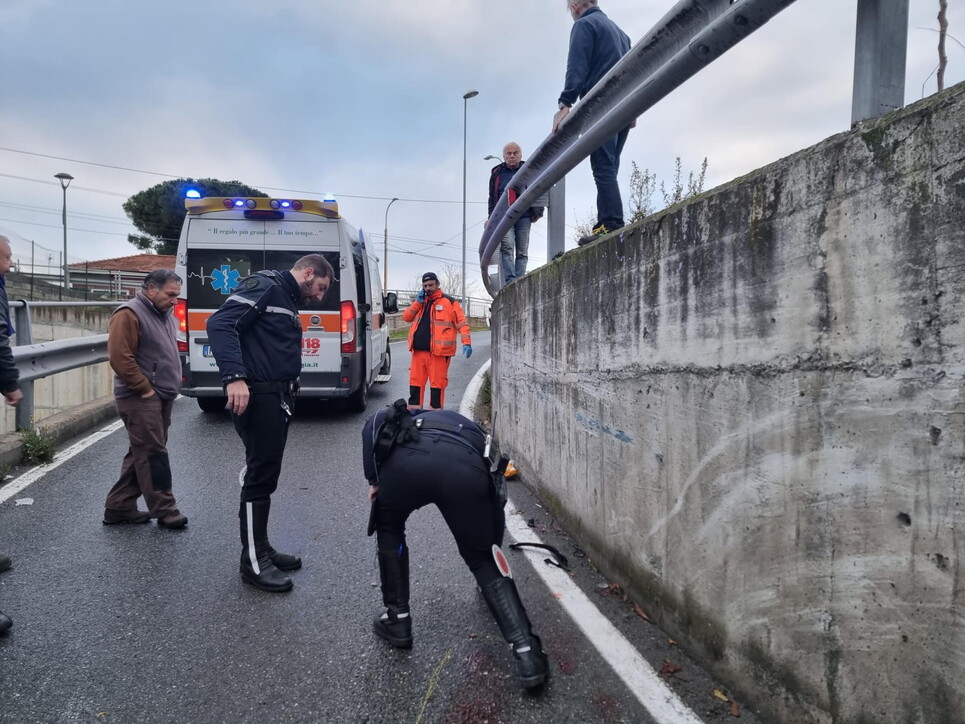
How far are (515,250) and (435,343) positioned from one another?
174 centimetres

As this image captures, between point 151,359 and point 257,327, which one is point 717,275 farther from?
point 151,359

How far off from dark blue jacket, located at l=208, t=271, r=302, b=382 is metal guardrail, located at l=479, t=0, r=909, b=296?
2.03 m

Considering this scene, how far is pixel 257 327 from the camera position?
3885mm

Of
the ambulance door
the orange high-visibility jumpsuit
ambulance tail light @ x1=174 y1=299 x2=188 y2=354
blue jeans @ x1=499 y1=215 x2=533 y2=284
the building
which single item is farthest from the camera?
the building

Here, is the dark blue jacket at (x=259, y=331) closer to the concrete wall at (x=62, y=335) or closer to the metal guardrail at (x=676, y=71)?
the metal guardrail at (x=676, y=71)

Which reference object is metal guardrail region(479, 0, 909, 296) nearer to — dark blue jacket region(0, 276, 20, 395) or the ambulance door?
dark blue jacket region(0, 276, 20, 395)

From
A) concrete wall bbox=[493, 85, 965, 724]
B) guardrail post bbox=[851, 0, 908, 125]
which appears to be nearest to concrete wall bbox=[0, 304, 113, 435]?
concrete wall bbox=[493, 85, 965, 724]

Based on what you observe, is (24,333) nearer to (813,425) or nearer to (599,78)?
(599,78)

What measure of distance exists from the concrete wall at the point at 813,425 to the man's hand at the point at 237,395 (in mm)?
2006

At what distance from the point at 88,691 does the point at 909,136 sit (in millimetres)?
3374

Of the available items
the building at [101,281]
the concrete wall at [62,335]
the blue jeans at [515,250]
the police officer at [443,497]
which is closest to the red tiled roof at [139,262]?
the building at [101,281]

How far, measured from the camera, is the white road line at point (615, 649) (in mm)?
2477

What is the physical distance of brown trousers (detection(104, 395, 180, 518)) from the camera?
4.58 m

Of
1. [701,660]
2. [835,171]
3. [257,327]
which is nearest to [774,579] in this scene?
[701,660]
